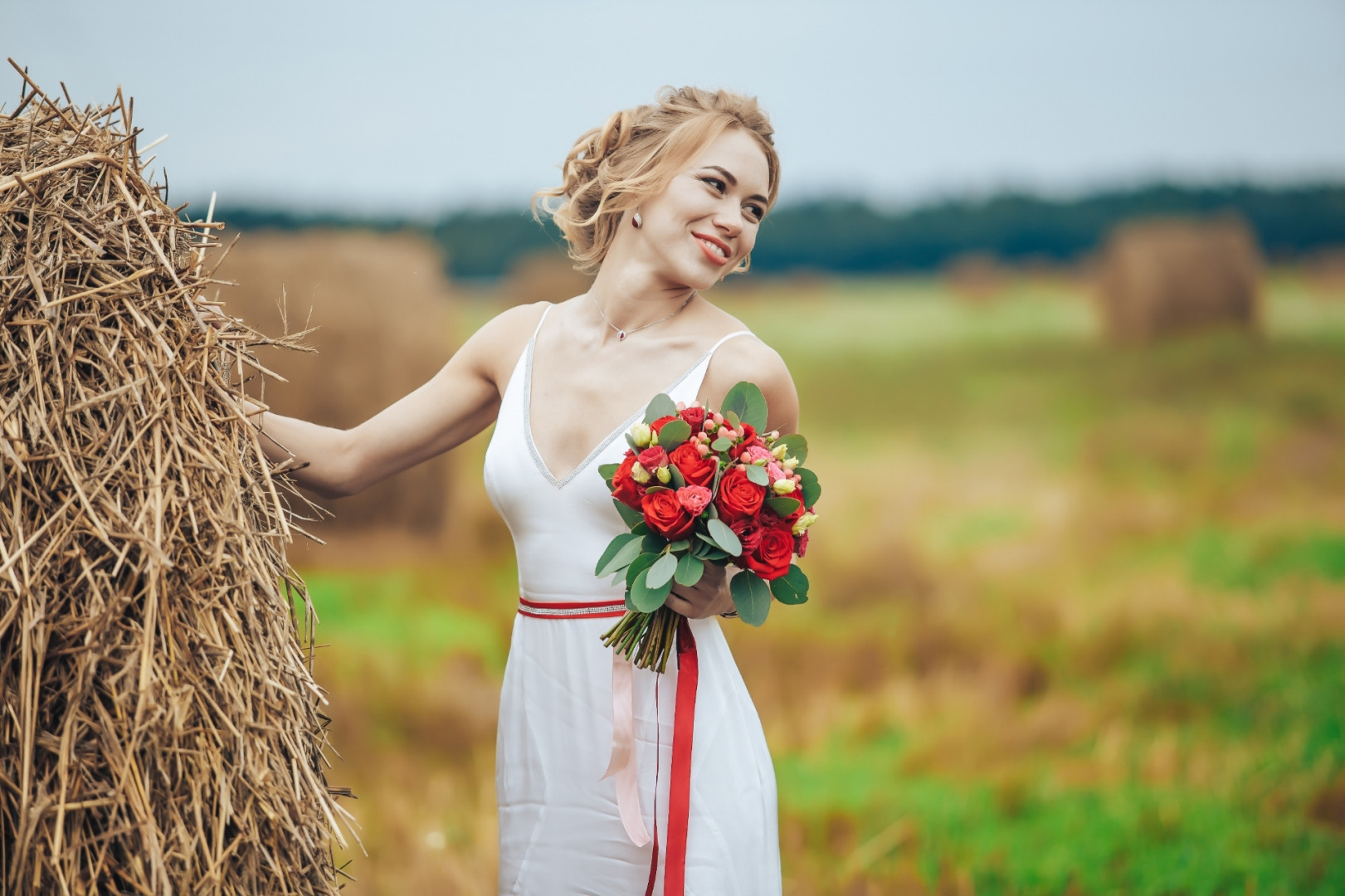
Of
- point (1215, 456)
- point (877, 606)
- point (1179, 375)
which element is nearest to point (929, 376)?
point (1179, 375)

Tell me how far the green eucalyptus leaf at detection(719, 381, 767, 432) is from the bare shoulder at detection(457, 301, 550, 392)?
0.59m

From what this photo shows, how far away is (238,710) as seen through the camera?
1737 mm

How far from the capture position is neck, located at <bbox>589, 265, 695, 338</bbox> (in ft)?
8.20

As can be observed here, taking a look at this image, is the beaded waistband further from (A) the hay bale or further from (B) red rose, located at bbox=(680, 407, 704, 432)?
(A) the hay bale

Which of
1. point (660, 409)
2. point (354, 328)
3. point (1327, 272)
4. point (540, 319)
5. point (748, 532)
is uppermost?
point (1327, 272)

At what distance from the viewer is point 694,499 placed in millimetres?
2012

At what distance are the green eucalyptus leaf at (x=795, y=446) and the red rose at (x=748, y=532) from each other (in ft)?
0.66

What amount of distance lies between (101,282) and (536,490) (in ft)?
3.11

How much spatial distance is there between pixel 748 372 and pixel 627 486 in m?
0.47

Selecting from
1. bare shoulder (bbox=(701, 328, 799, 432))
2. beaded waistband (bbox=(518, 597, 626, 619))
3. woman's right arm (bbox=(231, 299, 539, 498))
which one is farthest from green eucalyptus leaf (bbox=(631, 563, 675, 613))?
woman's right arm (bbox=(231, 299, 539, 498))

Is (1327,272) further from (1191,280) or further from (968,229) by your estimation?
(968,229)

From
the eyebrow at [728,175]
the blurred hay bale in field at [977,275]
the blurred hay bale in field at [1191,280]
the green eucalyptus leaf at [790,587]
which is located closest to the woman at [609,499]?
the eyebrow at [728,175]

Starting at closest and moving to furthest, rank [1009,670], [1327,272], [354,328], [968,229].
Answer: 1. [1009,670]
2. [354,328]
3. [1327,272]
4. [968,229]

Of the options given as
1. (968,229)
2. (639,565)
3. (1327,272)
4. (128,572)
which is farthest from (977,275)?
(128,572)
